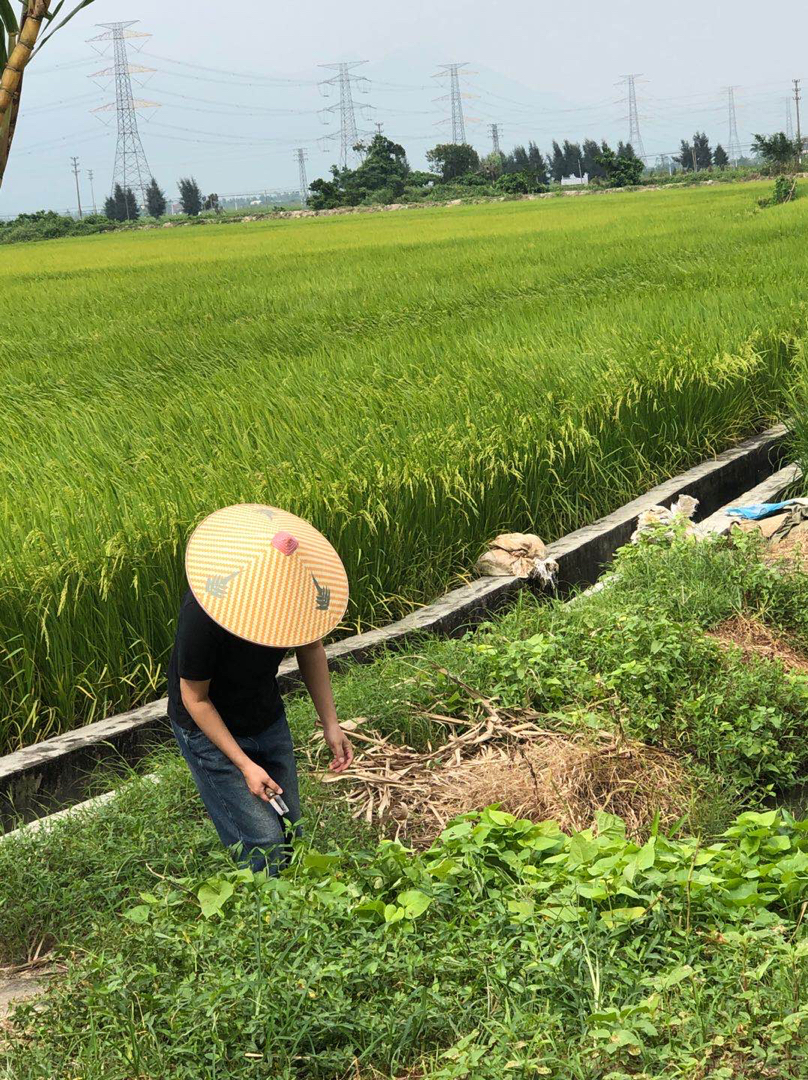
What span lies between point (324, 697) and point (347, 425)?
3056mm

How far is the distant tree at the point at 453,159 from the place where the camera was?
251ft

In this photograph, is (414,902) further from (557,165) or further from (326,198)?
(557,165)

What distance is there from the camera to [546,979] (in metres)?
2.02

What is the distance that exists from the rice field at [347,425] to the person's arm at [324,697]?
128 cm

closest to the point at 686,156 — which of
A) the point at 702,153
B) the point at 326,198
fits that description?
the point at 702,153

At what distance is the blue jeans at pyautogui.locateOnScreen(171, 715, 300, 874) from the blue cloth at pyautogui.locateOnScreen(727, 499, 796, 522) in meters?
3.29

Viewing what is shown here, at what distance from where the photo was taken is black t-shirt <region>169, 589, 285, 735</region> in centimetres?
235

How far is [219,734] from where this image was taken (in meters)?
2.38

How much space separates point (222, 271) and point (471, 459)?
12.6 metres

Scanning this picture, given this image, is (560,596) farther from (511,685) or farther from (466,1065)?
(466,1065)

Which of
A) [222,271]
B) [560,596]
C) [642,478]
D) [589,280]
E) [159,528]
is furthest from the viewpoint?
[222,271]

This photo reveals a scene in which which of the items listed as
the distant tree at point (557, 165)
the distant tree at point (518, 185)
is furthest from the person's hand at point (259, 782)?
the distant tree at point (557, 165)

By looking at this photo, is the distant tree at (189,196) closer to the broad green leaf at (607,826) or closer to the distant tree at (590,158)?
the distant tree at (590,158)

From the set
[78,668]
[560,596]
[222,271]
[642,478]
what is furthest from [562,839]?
[222,271]
